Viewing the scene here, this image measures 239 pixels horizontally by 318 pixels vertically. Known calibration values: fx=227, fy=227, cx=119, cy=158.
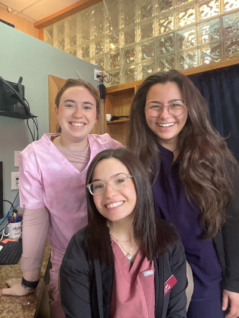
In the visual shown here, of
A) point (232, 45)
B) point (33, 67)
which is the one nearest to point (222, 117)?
point (232, 45)

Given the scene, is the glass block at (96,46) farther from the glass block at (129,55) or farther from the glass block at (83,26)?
the glass block at (129,55)

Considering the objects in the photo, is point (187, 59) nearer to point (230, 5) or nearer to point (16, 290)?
point (230, 5)

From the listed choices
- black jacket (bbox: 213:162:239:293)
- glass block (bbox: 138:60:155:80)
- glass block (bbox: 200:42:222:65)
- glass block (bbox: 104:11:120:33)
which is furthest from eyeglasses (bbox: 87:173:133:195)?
glass block (bbox: 104:11:120:33)

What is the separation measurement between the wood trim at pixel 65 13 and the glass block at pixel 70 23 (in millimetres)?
40

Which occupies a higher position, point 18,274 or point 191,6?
point 191,6

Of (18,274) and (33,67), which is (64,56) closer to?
(33,67)

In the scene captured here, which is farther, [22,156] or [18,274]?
[18,274]

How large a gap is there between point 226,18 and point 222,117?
33.4 inches

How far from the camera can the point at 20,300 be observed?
0.87 metres

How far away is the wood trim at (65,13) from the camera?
2674 millimetres

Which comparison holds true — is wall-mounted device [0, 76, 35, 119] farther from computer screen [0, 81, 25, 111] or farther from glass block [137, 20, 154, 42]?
glass block [137, 20, 154, 42]

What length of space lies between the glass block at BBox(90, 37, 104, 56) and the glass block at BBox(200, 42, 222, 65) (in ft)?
3.77

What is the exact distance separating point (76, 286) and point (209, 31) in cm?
223

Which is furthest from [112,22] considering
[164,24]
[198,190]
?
[198,190]
